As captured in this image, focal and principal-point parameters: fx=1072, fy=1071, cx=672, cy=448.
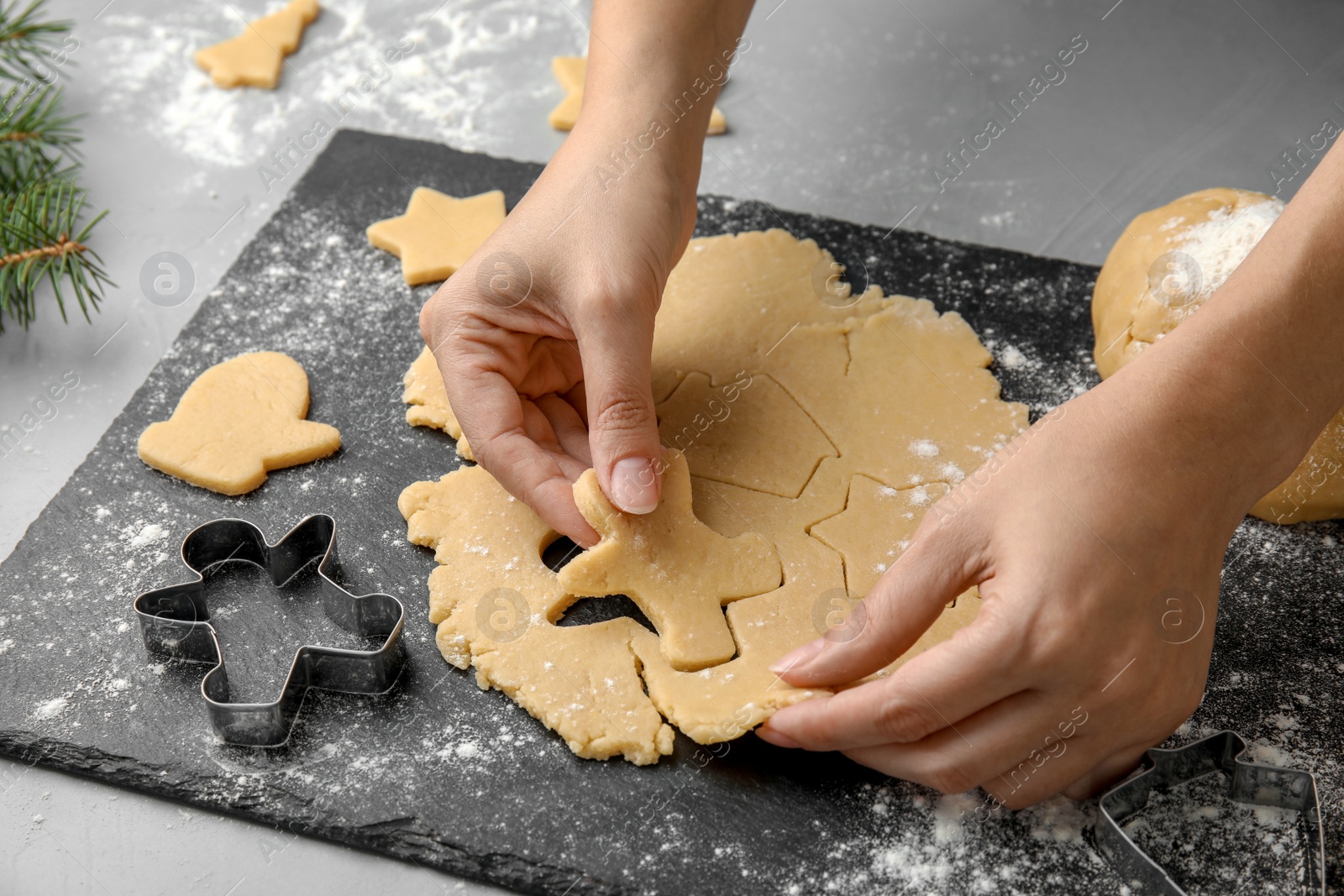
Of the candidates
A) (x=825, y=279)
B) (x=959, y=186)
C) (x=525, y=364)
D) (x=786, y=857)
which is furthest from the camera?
(x=959, y=186)

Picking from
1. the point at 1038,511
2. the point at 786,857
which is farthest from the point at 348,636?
the point at 1038,511

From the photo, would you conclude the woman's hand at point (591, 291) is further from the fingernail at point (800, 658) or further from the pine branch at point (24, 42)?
the pine branch at point (24, 42)

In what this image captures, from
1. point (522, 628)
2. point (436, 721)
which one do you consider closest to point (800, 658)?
point (522, 628)

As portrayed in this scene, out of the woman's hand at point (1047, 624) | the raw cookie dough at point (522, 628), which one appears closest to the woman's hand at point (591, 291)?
the raw cookie dough at point (522, 628)

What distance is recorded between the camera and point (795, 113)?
3.06 metres

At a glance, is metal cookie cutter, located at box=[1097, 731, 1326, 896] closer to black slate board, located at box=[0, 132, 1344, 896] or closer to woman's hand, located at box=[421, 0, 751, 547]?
black slate board, located at box=[0, 132, 1344, 896]

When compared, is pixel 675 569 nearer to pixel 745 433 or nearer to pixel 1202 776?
pixel 745 433

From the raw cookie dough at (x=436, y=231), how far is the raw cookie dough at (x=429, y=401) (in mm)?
309

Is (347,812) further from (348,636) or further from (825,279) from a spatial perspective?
(825,279)

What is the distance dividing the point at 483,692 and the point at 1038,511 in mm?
919

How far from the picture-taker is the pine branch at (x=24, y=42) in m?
2.77

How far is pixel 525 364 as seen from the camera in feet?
6.35

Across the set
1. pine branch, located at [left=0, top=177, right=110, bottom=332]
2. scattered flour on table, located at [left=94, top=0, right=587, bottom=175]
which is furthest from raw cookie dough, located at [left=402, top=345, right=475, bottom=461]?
scattered flour on table, located at [left=94, top=0, right=587, bottom=175]

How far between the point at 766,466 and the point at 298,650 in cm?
87
